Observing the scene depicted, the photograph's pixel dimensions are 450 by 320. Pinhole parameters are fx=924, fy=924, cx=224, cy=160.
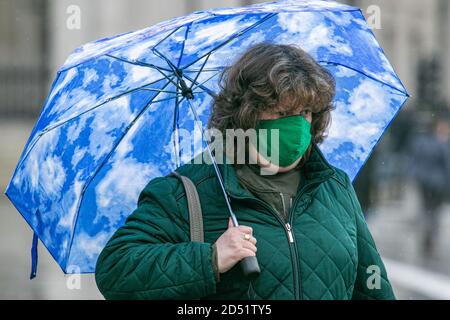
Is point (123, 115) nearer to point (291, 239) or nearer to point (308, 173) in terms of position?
point (308, 173)

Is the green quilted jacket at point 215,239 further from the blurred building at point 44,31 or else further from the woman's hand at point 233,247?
the blurred building at point 44,31

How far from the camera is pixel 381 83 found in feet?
10.9

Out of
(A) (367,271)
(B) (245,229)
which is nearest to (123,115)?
(B) (245,229)

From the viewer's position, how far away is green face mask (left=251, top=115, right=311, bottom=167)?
2.54 meters

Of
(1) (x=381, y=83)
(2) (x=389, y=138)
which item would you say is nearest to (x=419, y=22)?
(2) (x=389, y=138)

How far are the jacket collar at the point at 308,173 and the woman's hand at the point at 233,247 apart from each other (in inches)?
4.9

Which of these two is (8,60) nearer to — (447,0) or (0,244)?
(0,244)

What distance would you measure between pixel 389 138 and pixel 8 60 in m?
8.66

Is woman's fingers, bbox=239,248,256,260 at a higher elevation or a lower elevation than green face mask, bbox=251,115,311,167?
lower

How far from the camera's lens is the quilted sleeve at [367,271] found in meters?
2.71

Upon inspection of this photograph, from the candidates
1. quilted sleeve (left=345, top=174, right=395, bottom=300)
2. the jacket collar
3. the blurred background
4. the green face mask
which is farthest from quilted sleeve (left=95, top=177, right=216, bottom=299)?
the blurred background

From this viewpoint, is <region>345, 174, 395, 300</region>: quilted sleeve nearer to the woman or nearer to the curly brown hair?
the woman

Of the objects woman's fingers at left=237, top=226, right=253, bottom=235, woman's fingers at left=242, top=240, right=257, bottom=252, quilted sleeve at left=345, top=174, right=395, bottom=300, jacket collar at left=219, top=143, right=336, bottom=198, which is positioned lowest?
quilted sleeve at left=345, top=174, right=395, bottom=300

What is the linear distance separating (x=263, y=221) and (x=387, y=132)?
1849 cm
